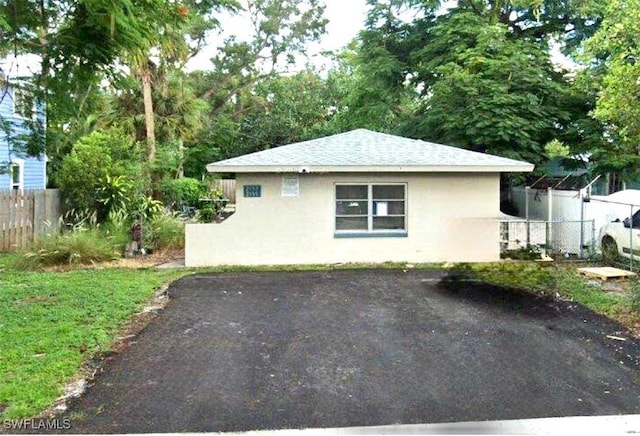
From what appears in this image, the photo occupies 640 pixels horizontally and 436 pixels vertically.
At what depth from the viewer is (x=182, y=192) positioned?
19.8m

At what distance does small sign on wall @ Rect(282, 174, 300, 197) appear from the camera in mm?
12203

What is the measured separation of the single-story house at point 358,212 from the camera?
12.1 meters

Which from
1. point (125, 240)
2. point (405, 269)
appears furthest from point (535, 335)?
point (125, 240)

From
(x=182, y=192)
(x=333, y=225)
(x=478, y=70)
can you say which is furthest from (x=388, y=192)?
(x=182, y=192)

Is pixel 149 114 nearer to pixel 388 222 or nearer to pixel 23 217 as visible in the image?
pixel 23 217

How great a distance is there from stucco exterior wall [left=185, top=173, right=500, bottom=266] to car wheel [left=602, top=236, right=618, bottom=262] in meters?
2.25

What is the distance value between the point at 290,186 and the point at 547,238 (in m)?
6.40

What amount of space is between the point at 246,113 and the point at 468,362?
2996 cm

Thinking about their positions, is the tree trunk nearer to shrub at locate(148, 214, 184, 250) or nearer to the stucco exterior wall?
shrub at locate(148, 214, 184, 250)

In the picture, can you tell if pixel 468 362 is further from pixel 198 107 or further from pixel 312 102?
pixel 312 102

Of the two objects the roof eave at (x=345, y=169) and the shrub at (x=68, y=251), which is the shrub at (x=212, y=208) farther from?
the roof eave at (x=345, y=169)

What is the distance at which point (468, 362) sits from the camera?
18.3 ft

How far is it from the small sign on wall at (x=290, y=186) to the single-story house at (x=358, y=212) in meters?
0.02

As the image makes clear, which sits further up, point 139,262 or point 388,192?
point 388,192
